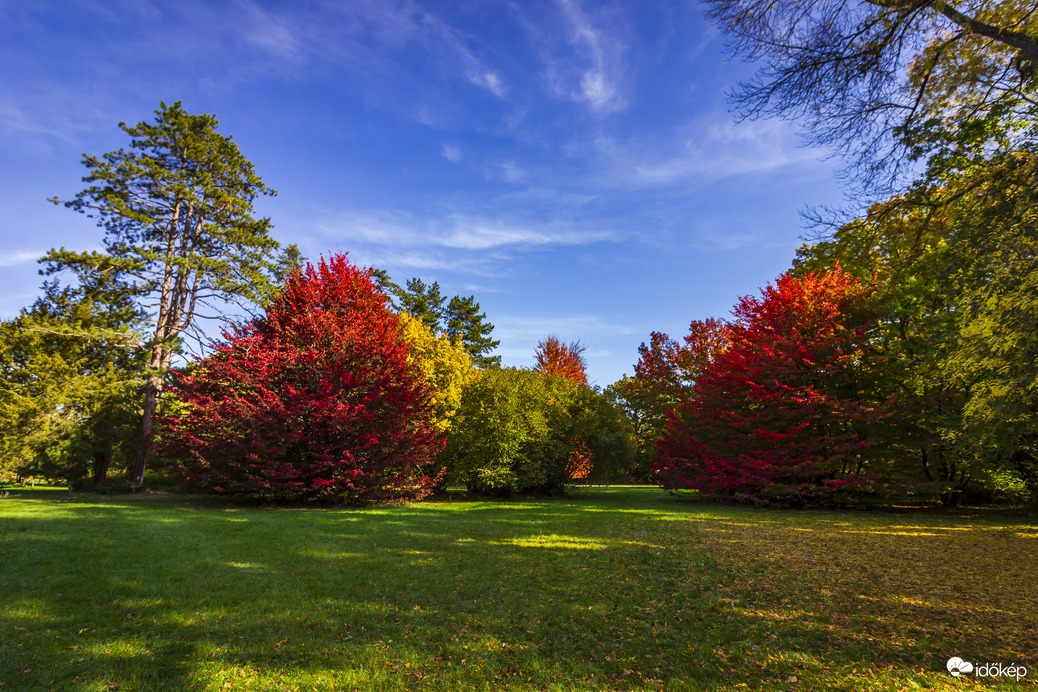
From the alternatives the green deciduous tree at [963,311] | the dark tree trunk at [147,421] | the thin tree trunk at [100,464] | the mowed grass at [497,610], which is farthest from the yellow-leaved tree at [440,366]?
the thin tree trunk at [100,464]

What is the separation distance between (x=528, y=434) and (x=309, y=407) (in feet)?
35.4

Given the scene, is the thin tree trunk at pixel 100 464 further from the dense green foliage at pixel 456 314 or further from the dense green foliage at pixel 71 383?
the dense green foliage at pixel 456 314

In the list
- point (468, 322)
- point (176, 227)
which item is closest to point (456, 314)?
point (468, 322)

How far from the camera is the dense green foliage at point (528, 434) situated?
22.8m

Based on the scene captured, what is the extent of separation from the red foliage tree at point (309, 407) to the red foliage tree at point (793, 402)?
41.7 ft

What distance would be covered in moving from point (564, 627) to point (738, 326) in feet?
63.2

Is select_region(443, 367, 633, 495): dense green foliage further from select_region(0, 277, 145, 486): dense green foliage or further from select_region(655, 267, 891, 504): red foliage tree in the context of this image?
select_region(0, 277, 145, 486): dense green foliage

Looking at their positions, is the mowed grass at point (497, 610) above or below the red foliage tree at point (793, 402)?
below

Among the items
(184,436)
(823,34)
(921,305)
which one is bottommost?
(184,436)

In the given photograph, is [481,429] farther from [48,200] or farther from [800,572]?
[48,200]

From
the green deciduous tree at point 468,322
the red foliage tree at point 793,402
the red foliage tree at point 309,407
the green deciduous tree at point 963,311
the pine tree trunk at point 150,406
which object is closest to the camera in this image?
the green deciduous tree at point 963,311

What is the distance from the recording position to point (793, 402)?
1844 cm


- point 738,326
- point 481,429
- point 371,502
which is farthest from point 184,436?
point 738,326

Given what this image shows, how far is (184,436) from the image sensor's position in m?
16.6
